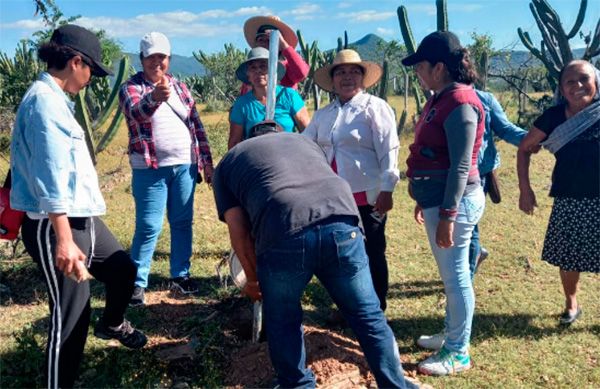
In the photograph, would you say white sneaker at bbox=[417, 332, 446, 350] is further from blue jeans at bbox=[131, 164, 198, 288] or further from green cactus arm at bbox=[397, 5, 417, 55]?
green cactus arm at bbox=[397, 5, 417, 55]

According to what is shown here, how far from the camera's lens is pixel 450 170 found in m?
2.72

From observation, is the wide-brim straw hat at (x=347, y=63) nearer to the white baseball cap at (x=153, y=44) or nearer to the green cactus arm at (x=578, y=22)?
the white baseball cap at (x=153, y=44)

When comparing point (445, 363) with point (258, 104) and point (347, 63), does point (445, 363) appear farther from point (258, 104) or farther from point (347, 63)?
point (258, 104)

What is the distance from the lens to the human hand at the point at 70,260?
93.4 inches

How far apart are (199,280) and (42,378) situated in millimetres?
1751

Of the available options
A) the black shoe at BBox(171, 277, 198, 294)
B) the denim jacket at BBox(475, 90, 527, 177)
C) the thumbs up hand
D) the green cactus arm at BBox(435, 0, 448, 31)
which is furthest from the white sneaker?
the green cactus arm at BBox(435, 0, 448, 31)

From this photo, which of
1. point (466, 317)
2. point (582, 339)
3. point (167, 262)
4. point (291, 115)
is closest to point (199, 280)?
point (167, 262)

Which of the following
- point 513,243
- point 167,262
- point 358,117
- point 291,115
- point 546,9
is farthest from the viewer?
point 546,9

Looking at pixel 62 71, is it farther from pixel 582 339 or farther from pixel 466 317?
pixel 582 339

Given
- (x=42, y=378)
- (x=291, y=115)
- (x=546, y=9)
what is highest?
(x=546, y=9)

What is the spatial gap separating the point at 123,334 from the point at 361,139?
1781mm

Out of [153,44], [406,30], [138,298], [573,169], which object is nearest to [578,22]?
[406,30]

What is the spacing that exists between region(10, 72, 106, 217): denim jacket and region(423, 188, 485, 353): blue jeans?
5.93ft

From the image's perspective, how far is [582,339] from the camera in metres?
3.55
